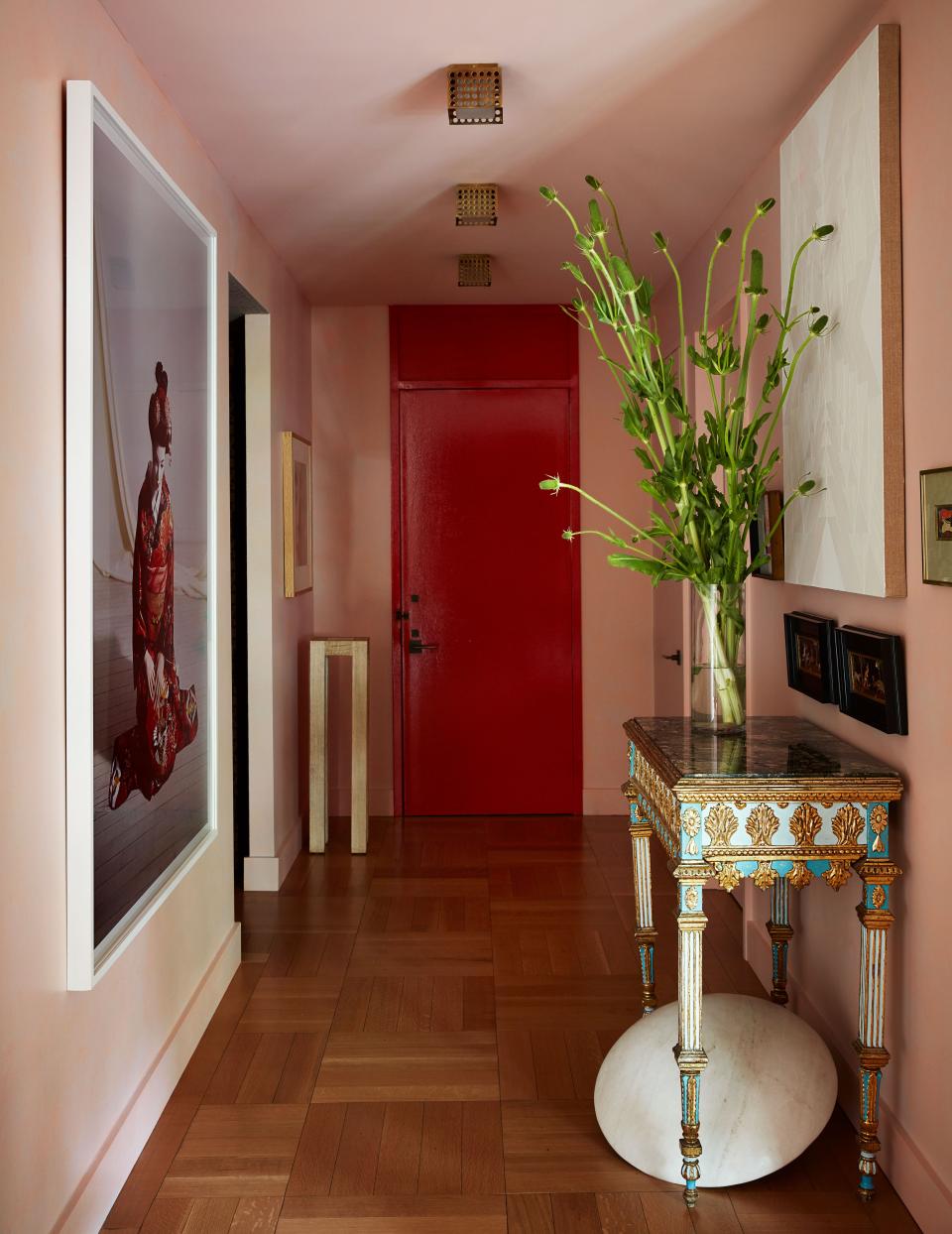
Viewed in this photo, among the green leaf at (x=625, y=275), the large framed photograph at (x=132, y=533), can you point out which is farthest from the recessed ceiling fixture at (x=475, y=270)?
the green leaf at (x=625, y=275)

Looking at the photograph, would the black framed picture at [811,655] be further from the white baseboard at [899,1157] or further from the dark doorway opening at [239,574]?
the dark doorway opening at [239,574]

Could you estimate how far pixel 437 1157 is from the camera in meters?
2.56

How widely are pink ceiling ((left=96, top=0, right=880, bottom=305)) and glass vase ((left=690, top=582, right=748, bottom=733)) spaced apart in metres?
1.30

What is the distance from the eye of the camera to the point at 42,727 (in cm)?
213

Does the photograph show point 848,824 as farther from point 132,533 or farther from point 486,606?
point 486,606

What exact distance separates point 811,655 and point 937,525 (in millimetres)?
815

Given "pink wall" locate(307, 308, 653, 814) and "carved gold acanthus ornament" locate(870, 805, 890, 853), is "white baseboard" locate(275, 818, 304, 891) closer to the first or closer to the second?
"pink wall" locate(307, 308, 653, 814)

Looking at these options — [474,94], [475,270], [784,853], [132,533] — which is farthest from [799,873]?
[475,270]

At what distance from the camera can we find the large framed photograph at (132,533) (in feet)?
7.36

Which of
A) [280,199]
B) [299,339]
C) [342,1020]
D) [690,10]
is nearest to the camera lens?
[690,10]

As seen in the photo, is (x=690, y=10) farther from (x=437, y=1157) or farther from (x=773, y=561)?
(x=437, y=1157)

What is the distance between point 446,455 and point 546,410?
0.56 meters

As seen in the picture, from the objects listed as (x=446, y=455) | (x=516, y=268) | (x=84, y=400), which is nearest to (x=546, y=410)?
(x=446, y=455)

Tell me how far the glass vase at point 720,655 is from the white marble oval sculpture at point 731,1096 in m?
0.69
